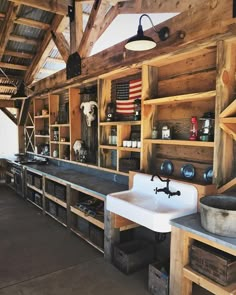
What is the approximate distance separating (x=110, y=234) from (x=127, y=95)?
1861 millimetres

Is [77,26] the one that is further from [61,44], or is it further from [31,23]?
[31,23]

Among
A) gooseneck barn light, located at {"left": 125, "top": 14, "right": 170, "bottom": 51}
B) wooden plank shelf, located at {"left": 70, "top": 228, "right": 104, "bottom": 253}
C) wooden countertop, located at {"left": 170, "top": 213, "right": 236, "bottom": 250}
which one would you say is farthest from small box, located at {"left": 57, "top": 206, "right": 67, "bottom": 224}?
gooseneck barn light, located at {"left": 125, "top": 14, "right": 170, "bottom": 51}

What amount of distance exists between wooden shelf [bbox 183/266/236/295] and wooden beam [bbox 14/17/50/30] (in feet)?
15.8

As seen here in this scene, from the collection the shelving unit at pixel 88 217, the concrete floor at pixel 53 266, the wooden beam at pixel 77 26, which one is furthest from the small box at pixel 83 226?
the wooden beam at pixel 77 26

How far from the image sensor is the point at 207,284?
1839 mm

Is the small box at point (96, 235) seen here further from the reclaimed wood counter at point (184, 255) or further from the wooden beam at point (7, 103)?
the wooden beam at point (7, 103)

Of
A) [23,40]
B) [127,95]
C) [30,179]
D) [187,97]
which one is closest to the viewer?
[187,97]

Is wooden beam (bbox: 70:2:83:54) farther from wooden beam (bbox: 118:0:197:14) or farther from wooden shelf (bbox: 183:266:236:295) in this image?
wooden shelf (bbox: 183:266:236:295)

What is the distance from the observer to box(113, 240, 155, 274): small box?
8.70 feet

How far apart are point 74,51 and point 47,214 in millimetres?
2864

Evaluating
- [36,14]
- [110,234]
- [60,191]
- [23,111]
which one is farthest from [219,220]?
[23,111]

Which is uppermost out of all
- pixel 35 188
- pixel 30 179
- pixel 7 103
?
pixel 7 103

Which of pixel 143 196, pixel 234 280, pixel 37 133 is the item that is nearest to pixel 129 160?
pixel 143 196

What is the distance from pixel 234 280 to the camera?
1.82m
